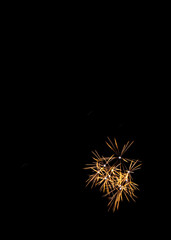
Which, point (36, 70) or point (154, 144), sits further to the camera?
point (154, 144)

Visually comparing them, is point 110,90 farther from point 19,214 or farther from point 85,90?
point 19,214

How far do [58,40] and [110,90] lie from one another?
2.38ft

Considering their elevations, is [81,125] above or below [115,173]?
above

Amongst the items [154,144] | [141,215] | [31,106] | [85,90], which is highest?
[31,106]

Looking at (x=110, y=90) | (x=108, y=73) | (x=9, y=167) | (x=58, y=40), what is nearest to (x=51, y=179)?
(x=9, y=167)

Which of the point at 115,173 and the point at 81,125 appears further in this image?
the point at 81,125

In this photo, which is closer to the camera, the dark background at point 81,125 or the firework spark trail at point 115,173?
the firework spark trail at point 115,173

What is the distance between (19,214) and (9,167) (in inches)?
21.1

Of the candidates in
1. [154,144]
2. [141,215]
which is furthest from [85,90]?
[141,215]

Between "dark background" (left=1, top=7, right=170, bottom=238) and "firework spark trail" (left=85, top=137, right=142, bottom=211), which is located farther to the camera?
"dark background" (left=1, top=7, right=170, bottom=238)

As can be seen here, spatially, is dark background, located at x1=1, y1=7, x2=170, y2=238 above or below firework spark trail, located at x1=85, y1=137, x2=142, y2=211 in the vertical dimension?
above

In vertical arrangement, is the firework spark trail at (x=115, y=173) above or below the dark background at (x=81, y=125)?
below

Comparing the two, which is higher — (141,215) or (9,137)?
(9,137)

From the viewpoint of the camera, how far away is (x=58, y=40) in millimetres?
1632
